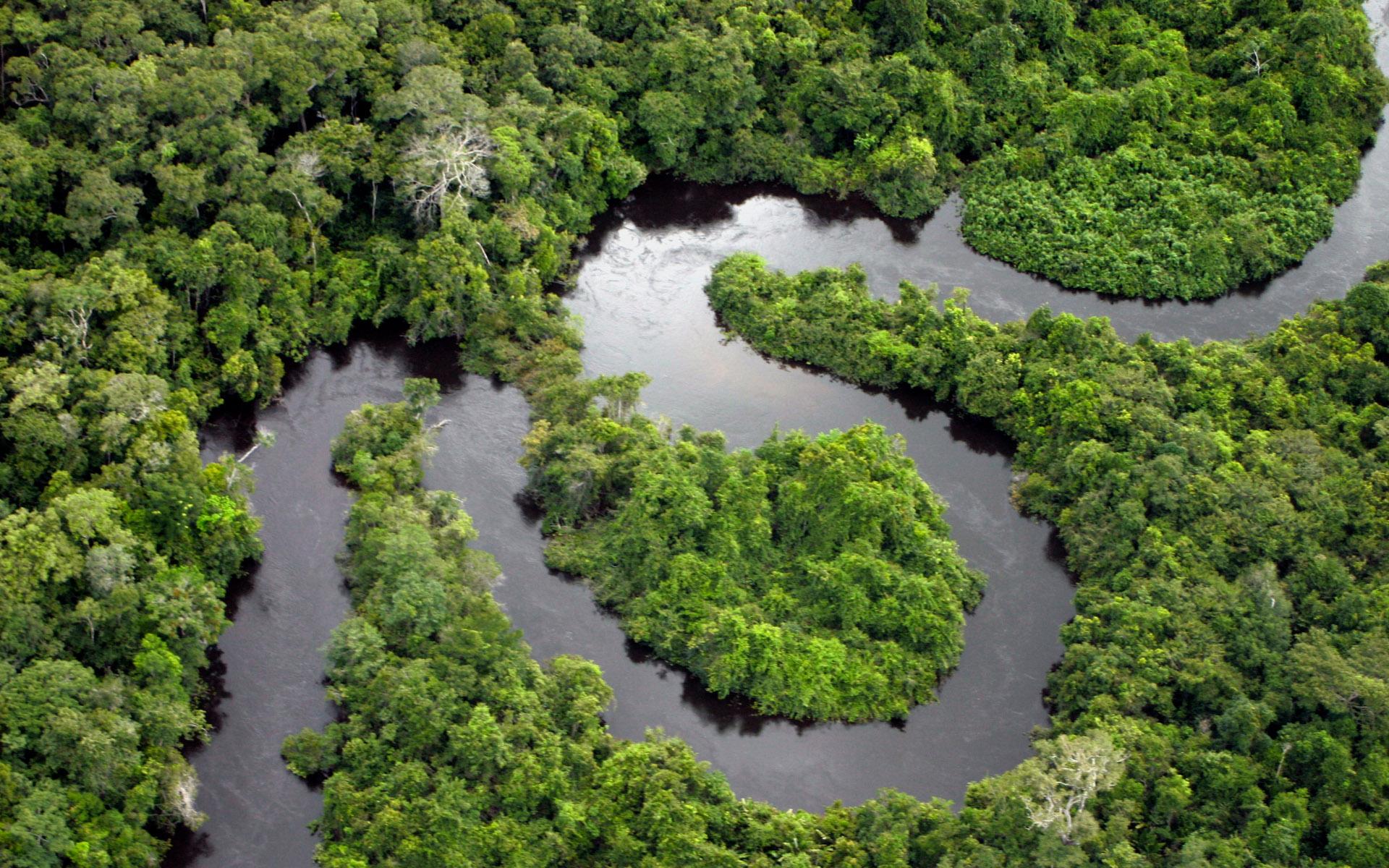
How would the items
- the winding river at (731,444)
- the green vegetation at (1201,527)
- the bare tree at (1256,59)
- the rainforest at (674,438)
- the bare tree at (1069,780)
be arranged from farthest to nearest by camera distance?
the bare tree at (1256,59), the winding river at (731,444), the green vegetation at (1201,527), the rainforest at (674,438), the bare tree at (1069,780)

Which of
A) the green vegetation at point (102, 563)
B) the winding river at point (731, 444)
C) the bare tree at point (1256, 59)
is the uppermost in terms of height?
the bare tree at point (1256, 59)

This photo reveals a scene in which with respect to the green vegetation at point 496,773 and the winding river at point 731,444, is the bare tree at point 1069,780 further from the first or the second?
the winding river at point 731,444

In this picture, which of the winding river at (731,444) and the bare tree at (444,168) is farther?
the bare tree at (444,168)

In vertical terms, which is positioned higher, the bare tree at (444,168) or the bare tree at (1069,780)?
the bare tree at (444,168)

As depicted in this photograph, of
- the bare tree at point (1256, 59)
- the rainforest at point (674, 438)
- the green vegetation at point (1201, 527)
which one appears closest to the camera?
the rainforest at point (674, 438)

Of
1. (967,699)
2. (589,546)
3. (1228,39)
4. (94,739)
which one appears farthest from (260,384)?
(1228,39)

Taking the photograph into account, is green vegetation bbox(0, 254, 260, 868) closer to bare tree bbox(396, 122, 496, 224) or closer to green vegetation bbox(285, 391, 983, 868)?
green vegetation bbox(285, 391, 983, 868)

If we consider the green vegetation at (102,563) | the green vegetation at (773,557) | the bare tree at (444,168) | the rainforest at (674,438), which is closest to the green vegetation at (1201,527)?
the rainforest at (674,438)

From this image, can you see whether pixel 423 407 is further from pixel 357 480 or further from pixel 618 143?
pixel 618 143
